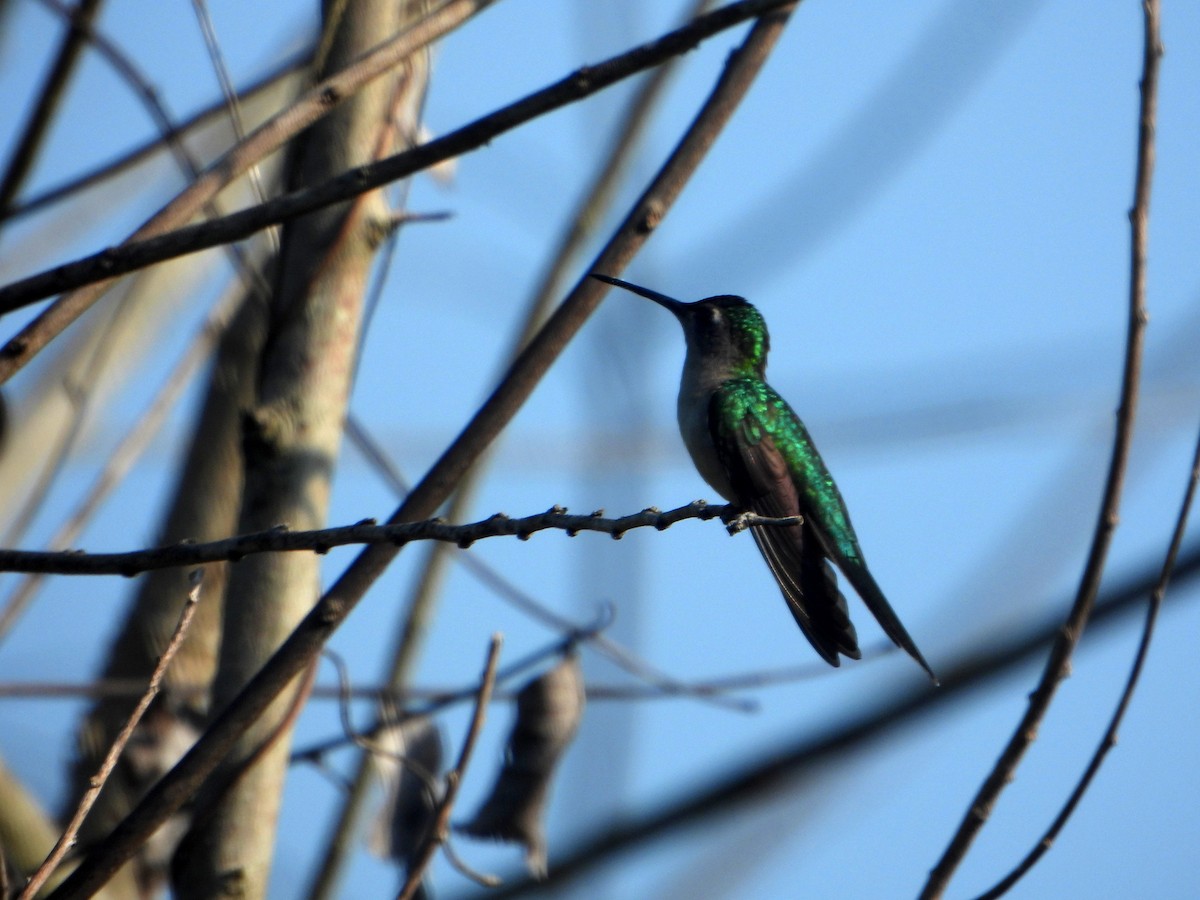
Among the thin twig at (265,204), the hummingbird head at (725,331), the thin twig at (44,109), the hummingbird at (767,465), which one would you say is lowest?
the thin twig at (265,204)

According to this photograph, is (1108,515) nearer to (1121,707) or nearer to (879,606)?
(1121,707)

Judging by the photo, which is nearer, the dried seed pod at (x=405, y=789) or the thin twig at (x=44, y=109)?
the dried seed pod at (x=405, y=789)

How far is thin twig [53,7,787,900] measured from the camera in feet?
6.97

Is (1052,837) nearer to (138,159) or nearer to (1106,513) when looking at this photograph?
(1106,513)

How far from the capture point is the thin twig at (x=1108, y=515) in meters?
2.29

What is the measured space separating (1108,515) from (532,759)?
5.41ft

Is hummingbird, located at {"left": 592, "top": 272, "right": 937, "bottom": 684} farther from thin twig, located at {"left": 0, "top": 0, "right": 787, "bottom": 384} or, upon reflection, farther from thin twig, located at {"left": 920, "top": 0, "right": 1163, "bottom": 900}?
thin twig, located at {"left": 0, "top": 0, "right": 787, "bottom": 384}

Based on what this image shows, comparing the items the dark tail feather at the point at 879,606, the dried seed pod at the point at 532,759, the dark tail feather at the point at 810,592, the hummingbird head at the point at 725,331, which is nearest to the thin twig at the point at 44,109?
the dried seed pod at the point at 532,759

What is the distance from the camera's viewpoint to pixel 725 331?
495 cm

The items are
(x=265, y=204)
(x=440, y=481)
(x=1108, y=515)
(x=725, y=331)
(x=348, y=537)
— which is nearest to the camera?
(x=348, y=537)

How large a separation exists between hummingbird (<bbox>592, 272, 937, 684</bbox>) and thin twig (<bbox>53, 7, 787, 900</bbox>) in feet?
3.18

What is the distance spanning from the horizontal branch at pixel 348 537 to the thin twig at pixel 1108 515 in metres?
0.98

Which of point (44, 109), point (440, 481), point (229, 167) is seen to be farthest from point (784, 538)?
point (44, 109)

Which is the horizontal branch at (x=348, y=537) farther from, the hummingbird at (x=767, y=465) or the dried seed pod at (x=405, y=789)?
the dried seed pod at (x=405, y=789)
